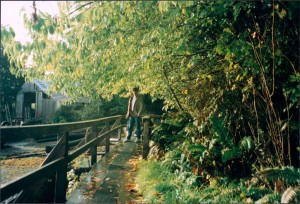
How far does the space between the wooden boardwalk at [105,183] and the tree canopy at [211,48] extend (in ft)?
6.82

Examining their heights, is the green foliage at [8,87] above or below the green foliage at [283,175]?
above

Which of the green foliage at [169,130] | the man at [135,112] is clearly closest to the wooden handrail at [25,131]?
the green foliage at [169,130]

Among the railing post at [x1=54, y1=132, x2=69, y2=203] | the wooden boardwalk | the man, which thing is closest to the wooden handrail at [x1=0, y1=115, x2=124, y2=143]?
the railing post at [x1=54, y1=132, x2=69, y2=203]

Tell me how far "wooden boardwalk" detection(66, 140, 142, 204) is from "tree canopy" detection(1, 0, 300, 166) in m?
2.08

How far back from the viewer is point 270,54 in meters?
4.43

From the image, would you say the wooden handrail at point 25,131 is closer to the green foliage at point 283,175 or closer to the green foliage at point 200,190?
the green foliage at point 200,190

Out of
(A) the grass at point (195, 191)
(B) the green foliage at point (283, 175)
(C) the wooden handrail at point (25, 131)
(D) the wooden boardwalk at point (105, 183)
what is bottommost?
(D) the wooden boardwalk at point (105, 183)

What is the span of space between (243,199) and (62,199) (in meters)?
2.77

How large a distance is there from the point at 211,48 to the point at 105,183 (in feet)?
11.7

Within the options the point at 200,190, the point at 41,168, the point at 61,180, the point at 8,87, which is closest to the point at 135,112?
the point at 200,190

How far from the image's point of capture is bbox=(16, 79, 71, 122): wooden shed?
3238cm

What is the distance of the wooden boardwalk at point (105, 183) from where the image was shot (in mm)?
4391

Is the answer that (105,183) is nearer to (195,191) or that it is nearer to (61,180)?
(61,180)

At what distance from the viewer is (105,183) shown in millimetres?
5254
